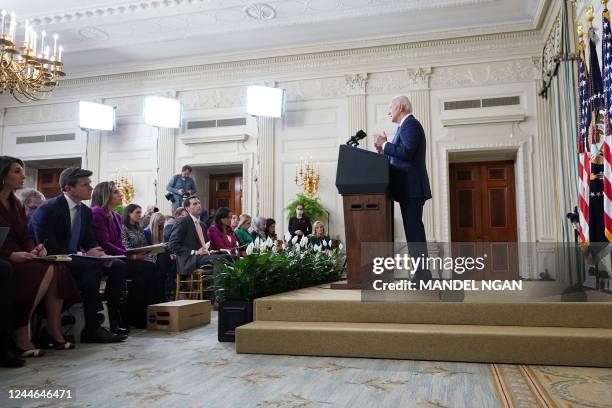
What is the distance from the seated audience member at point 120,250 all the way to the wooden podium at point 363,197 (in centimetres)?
187

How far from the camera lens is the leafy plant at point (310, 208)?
8.36m

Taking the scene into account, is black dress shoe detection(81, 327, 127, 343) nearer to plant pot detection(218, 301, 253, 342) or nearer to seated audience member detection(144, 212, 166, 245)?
plant pot detection(218, 301, 253, 342)

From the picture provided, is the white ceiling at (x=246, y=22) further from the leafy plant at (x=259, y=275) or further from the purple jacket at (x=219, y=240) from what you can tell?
the leafy plant at (x=259, y=275)

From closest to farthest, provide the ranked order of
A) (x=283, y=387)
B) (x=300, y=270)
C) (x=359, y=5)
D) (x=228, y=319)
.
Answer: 1. (x=283, y=387)
2. (x=228, y=319)
3. (x=300, y=270)
4. (x=359, y=5)

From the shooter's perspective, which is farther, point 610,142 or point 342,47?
point 342,47

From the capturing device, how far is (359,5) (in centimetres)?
779

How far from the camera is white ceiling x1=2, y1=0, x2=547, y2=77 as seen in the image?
7762 mm

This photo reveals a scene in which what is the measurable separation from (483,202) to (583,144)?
3.48m

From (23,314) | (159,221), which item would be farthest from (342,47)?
(23,314)

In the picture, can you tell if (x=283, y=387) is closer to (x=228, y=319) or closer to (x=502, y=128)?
(x=228, y=319)

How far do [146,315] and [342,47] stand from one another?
627 cm

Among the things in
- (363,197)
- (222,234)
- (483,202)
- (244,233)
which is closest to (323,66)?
(483,202)

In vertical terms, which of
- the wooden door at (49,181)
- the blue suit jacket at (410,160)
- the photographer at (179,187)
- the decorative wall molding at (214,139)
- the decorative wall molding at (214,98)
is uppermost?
the decorative wall molding at (214,98)

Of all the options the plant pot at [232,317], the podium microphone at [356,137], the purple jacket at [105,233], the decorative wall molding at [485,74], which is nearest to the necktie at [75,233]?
the purple jacket at [105,233]
